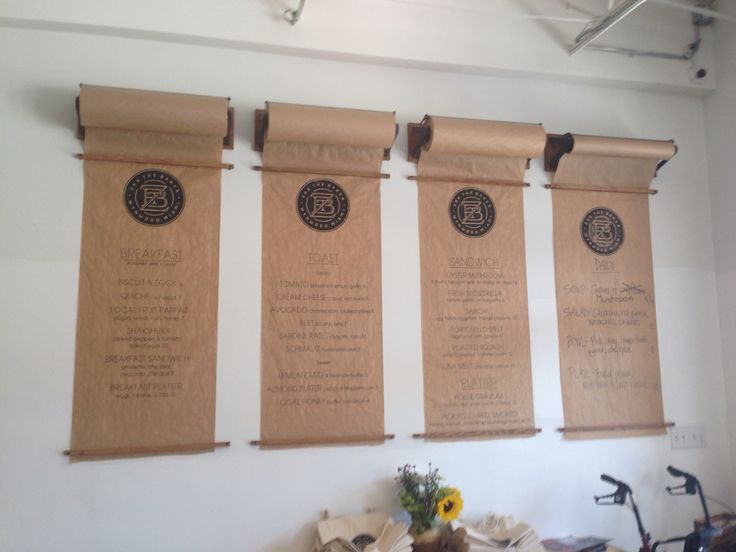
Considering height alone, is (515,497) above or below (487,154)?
→ below

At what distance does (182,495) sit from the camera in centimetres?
208

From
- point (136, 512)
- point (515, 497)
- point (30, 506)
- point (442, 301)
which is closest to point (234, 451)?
point (136, 512)

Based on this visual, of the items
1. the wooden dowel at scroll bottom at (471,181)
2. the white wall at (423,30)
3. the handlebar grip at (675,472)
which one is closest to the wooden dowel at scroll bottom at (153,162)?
the white wall at (423,30)

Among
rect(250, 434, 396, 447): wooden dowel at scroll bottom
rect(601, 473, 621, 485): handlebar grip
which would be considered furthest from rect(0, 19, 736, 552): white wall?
rect(601, 473, 621, 485): handlebar grip

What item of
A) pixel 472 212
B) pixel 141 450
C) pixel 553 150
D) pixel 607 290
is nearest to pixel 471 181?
pixel 472 212

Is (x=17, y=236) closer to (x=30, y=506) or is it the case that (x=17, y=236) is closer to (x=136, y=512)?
(x=30, y=506)

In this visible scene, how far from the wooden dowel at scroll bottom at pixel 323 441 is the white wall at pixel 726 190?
1767 mm

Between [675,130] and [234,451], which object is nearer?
[234,451]

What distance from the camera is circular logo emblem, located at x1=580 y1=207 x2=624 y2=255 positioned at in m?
2.59

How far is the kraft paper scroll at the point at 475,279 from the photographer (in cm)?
235

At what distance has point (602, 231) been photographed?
260 cm

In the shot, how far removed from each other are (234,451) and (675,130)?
271 centimetres

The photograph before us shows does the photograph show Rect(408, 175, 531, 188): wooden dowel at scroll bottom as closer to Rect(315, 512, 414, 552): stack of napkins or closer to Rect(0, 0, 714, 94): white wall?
Rect(0, 0, 714, 94): white wall

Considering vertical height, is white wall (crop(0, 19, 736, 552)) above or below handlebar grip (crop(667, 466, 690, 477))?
above
